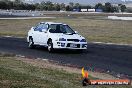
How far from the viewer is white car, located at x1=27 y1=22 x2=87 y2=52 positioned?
20266mm

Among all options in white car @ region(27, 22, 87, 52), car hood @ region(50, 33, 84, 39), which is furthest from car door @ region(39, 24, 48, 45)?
car hood @ region(50, 33, 84, 39)

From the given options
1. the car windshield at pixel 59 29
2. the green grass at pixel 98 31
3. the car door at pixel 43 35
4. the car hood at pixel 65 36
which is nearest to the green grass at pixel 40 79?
the car hood at pixel 65 36

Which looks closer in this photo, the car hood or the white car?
the white car

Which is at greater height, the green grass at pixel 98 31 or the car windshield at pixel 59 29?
the car windshield at pixel 59 29

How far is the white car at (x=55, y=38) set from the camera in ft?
66.5

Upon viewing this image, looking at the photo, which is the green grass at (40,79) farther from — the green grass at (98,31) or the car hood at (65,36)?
the green grass at (98,31)

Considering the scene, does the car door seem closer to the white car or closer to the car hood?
the white car

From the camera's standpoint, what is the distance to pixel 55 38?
2050cm

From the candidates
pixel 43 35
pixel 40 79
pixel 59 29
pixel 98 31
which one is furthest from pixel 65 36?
pixel 98 31

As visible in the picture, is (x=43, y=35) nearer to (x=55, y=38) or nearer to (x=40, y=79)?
(x=55, y=38)

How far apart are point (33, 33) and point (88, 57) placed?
5368 millimetres

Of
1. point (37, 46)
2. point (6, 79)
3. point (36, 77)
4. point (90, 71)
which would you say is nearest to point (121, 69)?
point (90, 71)

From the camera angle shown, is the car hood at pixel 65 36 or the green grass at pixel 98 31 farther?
the green grass at pixel 98 31

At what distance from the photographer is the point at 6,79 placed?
34.0ft
